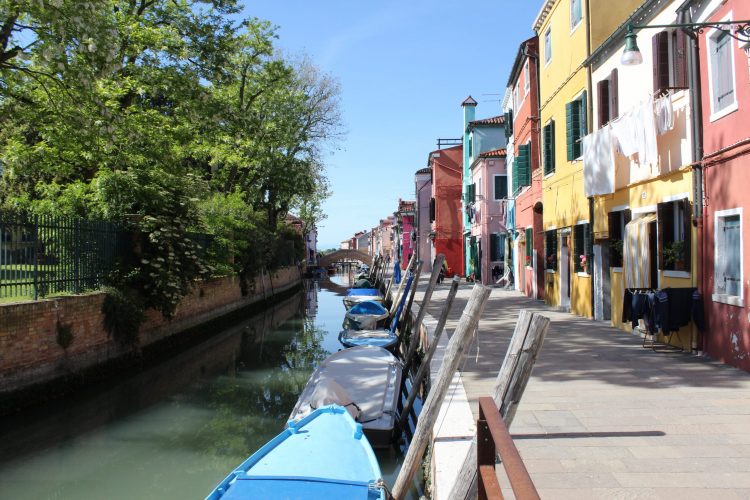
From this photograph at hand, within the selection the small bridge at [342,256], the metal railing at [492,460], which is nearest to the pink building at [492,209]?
the metal railing at [492,460]

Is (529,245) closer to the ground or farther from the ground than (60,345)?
farther from the ground

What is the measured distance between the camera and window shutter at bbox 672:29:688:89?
8.52m

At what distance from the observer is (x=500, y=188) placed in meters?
26.7

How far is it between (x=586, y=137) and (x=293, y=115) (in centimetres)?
1639

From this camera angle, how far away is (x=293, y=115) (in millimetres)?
26000

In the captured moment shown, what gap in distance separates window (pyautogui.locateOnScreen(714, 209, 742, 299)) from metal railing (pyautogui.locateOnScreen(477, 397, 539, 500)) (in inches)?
239

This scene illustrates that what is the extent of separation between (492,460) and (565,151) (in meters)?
13.1

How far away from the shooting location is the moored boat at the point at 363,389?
6.89 metres

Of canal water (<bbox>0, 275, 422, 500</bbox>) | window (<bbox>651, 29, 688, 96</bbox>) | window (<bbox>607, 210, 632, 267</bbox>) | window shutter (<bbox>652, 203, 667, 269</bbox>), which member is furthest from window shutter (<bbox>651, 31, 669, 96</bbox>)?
canal water (<bbox>0, 275, 422, 500</bbox>)

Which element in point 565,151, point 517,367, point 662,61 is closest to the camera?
point 517,367

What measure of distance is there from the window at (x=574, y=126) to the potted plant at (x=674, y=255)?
186 inches

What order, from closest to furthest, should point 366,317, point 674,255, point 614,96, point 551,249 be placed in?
point 674,255 → point 614,96 → point 366,317 → point 551,249

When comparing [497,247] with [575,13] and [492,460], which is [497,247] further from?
[492,460]

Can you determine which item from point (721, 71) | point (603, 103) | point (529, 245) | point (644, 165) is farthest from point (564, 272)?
point (721, 71)
